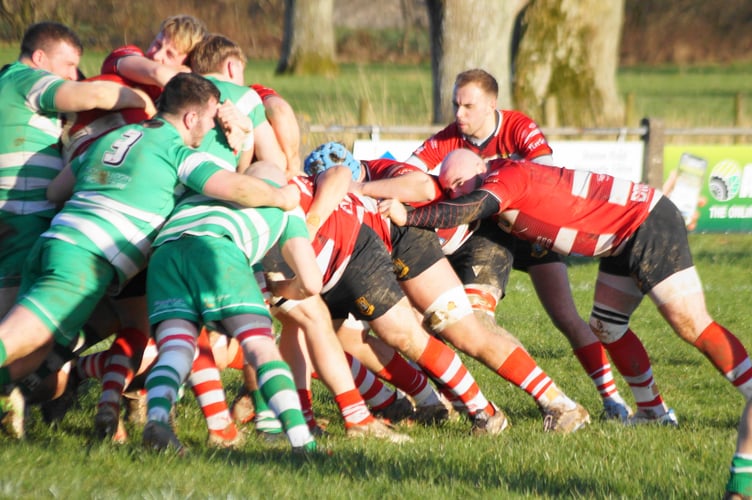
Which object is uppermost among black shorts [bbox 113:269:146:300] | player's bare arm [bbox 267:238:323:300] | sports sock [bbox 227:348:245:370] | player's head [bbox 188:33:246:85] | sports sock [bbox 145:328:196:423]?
player's head [bbox 188:33:246:85]

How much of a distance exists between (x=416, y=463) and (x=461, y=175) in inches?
75.5

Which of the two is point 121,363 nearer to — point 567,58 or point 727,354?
point 727,354

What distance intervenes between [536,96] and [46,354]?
15043mm

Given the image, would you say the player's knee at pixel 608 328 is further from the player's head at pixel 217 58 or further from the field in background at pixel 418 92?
the field in background at pixel 418 92

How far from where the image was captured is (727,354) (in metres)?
6.05

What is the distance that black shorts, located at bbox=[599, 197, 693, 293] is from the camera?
604 centimetres

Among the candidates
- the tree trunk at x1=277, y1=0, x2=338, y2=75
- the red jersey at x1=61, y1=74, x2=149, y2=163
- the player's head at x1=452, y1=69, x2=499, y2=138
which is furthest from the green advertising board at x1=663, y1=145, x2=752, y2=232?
the tree trunk at x1=277, y1=0, x2=338, y2=75

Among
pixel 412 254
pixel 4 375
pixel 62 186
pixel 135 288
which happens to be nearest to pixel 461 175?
pixel 412 254

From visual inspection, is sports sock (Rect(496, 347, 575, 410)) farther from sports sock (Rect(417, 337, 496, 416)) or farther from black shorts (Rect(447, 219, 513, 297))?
black shorts (Rect(447, 219, 513, 297))

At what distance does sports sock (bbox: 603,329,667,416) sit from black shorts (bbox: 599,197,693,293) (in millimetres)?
501

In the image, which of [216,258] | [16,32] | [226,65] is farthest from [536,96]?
[216,258]

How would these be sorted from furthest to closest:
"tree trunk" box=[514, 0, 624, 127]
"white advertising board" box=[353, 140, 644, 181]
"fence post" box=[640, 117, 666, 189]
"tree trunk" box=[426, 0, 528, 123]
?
"tree trunk" box=[514, 0, 624, 127]
"tree trunk" box=[426, 0, 528, 123]
"fence post" box=[640, 117, 666, 189]
"white advertising board" box=[353, 140, 644, 181]

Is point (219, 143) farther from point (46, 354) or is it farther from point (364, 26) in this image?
point (364, 26)

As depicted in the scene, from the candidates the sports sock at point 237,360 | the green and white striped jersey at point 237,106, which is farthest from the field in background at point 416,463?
the green and white striped jersey at point 237,106
